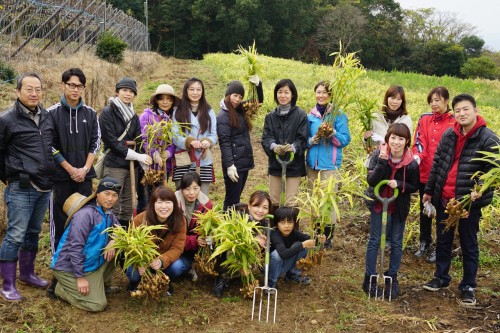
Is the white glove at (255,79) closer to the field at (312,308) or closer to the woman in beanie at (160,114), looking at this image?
the woman in beanie at (160,114)

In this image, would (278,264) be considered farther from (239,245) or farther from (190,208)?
(190,208)

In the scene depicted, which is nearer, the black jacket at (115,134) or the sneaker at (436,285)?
the sneaker at (436,285)

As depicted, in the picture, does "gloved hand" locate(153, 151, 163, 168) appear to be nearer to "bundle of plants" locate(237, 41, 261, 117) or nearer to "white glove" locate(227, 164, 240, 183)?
"white glove" locate(227, 164, 240, 183)

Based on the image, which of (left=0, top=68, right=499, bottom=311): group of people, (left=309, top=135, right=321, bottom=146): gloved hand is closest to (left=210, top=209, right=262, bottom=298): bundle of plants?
(left=0, top=68, right=499, bottom=311): group of people

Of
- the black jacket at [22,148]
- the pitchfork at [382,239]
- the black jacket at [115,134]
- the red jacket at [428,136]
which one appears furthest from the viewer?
the red jacket at [428,136]

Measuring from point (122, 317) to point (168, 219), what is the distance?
862 millimetres

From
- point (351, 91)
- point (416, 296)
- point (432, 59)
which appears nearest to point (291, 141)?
point (351, 91)

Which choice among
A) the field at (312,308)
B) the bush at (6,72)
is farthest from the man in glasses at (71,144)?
the bush at (6,72)

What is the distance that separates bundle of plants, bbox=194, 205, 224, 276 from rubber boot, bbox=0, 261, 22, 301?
4.83 feet

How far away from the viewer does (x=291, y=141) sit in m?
4.50

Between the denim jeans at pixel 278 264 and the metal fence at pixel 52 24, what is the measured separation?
9.07m

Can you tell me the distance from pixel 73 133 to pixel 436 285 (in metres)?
3.58

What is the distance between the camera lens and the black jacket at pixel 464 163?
3596 mm

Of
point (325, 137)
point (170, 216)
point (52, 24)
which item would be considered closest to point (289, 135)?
point (325, 137)
